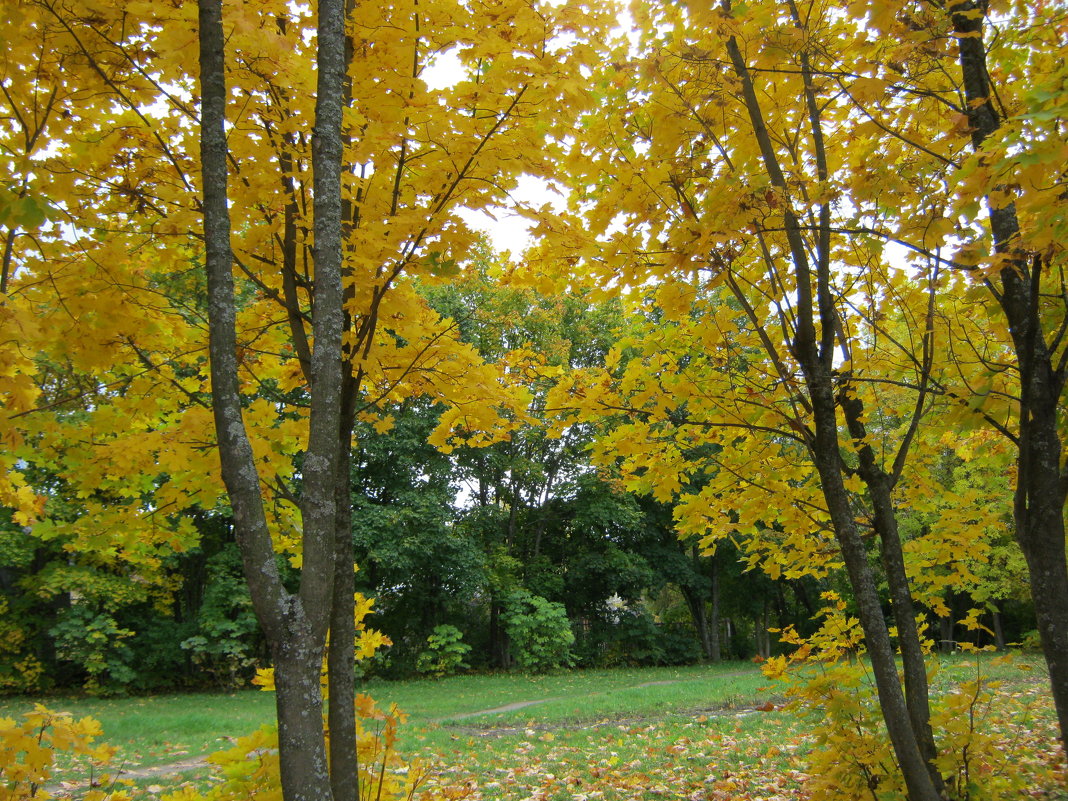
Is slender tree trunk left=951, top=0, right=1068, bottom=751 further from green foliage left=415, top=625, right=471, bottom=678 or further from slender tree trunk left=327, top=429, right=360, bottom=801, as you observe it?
green foliage left=415, top=625, right=471, bottom=678

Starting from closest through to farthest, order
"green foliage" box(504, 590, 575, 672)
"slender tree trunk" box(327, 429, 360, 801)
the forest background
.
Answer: the forest background → "slender tree trunk" box(327, 429, 360, 801) → "green foliage" box(504, 590, 575, 672)

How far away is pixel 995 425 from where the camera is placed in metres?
2.97

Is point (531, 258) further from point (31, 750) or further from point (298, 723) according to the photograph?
point (31, 750)

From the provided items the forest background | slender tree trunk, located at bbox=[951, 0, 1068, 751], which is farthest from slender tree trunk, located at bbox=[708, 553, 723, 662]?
slender tree trunk, located at bbox=[951, 0, 1068, 751]

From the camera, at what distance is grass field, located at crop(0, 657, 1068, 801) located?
205 inches

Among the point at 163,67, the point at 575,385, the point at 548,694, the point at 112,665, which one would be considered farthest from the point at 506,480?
the point at 163,67

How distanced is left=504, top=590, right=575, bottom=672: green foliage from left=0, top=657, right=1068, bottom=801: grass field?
11.7ft

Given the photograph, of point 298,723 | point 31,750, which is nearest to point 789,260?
point 298,723

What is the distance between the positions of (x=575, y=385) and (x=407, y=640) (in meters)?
16.9

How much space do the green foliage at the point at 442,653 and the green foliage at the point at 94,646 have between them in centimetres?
657

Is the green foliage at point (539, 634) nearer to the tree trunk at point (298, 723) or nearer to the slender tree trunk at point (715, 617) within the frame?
the slender tree trunk at point (715, 617)

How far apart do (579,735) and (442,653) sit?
1053cm

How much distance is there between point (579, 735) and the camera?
25.3ft

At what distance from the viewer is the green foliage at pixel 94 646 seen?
14.7m
